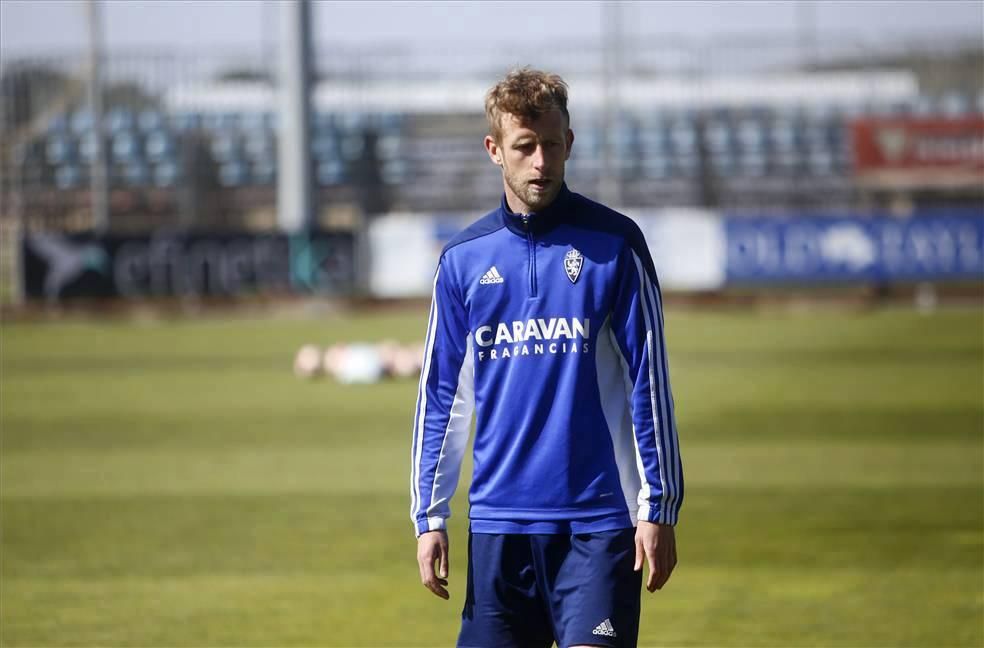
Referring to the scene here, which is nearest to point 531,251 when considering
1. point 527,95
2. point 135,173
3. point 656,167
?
point 527,95

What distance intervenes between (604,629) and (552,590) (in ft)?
0.56

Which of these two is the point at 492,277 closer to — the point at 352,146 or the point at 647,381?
the point at 647,381

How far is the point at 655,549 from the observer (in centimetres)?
389

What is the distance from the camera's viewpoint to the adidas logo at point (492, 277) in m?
3.98

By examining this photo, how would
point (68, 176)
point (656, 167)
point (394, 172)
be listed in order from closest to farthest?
1. point (68, 176)
2. point (394, 172)
3. point (656, 167)

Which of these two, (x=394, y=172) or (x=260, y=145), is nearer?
(x=394, y=172)

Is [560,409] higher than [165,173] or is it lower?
higher

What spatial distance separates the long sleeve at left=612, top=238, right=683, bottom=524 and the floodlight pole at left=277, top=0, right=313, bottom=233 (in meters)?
26.8

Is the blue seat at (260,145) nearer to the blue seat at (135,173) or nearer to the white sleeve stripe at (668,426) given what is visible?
the blue seat at (135,173)

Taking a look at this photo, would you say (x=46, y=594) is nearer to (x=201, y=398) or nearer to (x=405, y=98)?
(x=201, y=398)

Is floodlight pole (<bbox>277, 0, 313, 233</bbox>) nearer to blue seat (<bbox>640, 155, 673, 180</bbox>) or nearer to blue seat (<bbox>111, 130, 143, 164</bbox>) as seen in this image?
blue seat (<bbox>111, 130, 143, 164</bbox>)

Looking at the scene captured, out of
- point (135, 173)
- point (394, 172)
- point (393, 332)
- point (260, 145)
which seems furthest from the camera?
point (260, 145)

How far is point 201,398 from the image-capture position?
16.5 meters

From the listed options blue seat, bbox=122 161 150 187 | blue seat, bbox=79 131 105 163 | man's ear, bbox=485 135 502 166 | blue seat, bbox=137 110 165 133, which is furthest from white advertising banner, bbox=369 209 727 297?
man's ear, bbox=485 135 502 166
